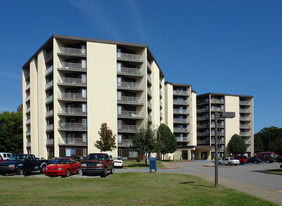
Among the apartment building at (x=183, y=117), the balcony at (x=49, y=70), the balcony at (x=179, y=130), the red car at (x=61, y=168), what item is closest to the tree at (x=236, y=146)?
the apartment building at (x=183, y=117)

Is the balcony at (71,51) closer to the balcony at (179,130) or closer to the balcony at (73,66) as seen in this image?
the balcony at (73,66)

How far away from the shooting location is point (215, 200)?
1197 centimetres

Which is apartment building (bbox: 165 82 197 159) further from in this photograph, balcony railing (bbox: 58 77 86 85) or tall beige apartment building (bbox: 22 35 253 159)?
balcony railing (bbox: 58 77 86 85)

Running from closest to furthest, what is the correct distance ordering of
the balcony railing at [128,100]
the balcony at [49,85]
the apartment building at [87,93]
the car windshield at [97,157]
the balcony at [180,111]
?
the car windshield at [97,157], the apartment building at [87,93], the balcony at [49,85], the balcony railing at [128,100], the balcony at [180,111]

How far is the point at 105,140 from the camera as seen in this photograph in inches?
1887

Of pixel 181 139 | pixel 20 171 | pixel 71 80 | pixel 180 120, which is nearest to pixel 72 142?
pixel 71 80

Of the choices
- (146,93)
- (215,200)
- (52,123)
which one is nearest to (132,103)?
(146,93)

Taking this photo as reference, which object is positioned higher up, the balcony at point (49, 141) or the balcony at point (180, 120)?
the balcony at point (180, 120)

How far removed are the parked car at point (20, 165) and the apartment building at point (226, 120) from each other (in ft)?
225

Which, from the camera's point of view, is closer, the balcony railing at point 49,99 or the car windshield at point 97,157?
the car windshield at point 97,157

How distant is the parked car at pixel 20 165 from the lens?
23.4 metres

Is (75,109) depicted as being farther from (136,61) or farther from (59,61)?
(136,61)

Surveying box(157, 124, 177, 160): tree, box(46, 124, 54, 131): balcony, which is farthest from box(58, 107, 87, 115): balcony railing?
box(157, 124, 177, 160): tree

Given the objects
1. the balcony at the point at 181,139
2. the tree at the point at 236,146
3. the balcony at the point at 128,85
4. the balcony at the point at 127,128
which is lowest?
the tree at the point at 236,146
